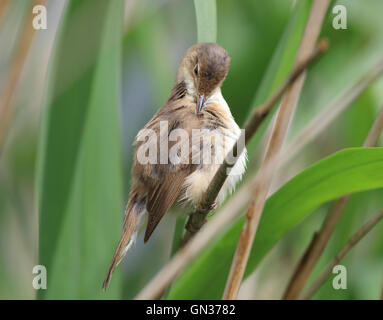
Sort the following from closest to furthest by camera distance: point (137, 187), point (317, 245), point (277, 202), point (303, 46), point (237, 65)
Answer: point (303, 46)
point (277, 202)
point (317, 245)
point (237, 65)
point (137, 187)

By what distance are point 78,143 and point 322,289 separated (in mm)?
905

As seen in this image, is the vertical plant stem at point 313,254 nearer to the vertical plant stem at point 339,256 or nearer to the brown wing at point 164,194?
the vertical plant stem at point 339,256

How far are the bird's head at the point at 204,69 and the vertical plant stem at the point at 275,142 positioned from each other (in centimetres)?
55

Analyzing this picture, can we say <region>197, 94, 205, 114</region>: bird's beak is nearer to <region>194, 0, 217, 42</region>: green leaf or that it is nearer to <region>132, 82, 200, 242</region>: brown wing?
<region>132, 82, 200, 242</region>: brown wing

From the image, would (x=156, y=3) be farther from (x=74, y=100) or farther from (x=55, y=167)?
(x=55, y=167)

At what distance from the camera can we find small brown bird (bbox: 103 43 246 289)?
166 cm

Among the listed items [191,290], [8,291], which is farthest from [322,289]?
[8,291]

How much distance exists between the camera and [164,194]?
163 centimetres

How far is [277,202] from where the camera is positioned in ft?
4.15

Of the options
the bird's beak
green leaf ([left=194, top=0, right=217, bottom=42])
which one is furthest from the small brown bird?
green leaf ([left=194, top=0, right=217, bottom=42])

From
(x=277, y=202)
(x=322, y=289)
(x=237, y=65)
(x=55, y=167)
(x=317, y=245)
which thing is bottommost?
(x=322, y=289)

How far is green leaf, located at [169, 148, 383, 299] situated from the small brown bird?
0.34 metres

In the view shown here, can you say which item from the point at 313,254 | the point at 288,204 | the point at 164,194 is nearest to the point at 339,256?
the point at 313,254

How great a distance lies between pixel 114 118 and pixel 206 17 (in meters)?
0.36
